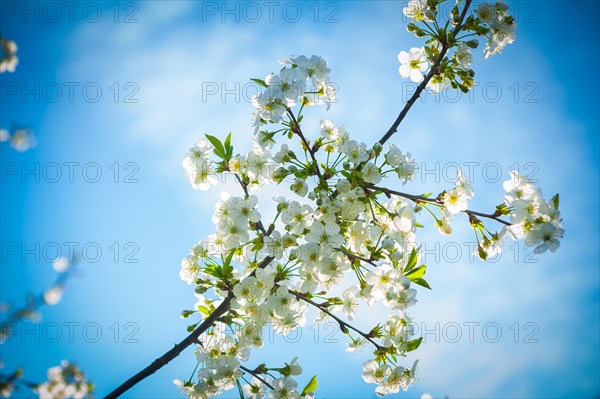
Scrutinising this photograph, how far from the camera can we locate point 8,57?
279cm

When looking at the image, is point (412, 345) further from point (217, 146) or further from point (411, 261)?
point (217, 146)

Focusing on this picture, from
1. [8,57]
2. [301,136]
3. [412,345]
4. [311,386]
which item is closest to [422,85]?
[301,136]

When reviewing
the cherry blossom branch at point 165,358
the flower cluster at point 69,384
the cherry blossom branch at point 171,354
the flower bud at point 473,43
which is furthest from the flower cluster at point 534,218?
the flower cluster at point 69,384

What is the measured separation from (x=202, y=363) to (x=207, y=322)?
284 millimetres

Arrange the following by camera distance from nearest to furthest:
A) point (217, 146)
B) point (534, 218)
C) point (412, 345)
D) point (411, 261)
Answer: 1. point (534, 218)
2. point (411, 261)
3. point (412, 345)
4. point (217, 146)

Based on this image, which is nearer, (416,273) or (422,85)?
(416,273)

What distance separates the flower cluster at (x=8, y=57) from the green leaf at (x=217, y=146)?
1496mm

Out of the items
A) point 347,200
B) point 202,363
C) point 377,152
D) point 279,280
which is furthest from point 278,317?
point 377,152

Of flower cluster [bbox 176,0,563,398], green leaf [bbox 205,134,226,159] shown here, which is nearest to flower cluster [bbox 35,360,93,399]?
flower cluster [bbox 176,0,563,398]

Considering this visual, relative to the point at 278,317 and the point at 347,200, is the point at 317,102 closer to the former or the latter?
the point at 347,200

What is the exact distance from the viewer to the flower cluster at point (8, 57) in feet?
8.67

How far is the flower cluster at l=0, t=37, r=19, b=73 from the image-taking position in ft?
8.67

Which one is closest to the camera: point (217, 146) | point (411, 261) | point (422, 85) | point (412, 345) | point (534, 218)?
point (534, 218)

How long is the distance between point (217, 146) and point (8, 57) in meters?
1.70
